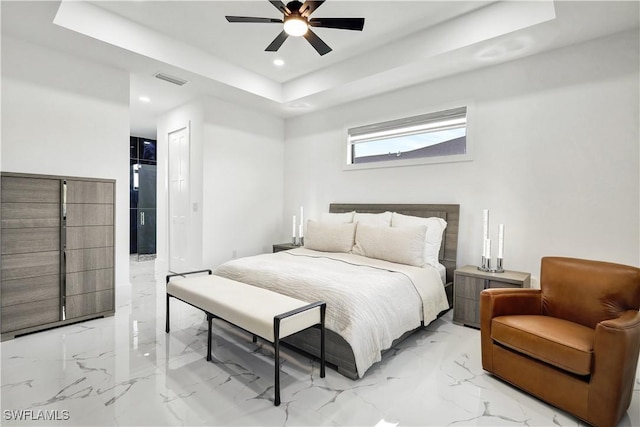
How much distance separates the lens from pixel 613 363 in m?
1.64

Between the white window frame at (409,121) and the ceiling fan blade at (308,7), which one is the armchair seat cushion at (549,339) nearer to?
the white window frame at (409,121)

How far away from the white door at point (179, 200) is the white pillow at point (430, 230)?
3.35m

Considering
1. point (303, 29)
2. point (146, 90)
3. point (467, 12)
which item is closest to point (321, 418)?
point (303, 29)

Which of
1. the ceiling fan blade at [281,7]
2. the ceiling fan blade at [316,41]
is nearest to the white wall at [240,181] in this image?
the ceiling fan blade at [316,41]

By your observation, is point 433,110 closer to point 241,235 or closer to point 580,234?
point 580,234

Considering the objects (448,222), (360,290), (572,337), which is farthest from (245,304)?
(448,222)

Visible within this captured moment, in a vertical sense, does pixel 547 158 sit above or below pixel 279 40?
→ below

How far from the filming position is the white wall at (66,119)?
9.79ft

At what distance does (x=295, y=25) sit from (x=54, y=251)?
118 inches

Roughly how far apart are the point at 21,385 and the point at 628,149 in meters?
5.06

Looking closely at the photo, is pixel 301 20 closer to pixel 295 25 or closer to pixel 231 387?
pixel 295 25

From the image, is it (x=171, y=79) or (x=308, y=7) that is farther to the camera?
(x=171, y=79)

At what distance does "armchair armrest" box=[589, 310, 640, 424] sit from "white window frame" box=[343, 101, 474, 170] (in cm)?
239

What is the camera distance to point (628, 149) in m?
2.78
